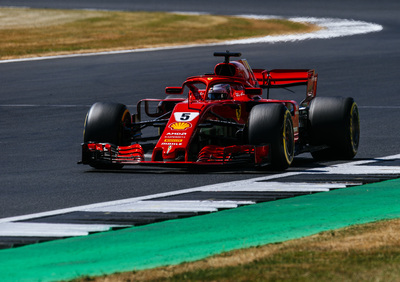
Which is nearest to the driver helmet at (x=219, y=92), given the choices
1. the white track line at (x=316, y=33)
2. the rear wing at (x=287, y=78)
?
the rear wing at (x=287, y=78)

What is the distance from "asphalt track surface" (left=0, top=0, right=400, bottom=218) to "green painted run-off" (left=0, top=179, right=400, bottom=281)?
1.49 metres

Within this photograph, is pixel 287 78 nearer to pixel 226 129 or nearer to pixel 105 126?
pixel 226 129

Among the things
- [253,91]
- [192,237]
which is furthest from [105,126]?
[192,237]

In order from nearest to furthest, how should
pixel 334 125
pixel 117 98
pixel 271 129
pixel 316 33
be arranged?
pixel 271 129 → pixel 334 125 → pixel 117 98 → pixel 316 33

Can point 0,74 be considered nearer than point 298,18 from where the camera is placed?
Yes

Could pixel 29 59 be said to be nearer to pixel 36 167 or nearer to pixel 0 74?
pixel 0 74

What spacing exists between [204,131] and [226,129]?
373mm

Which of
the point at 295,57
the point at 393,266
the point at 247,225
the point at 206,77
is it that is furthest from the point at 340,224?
the point at 295,57

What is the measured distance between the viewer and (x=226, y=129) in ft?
43.0

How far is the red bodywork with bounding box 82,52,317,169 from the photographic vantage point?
1212cm

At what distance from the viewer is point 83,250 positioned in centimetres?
777

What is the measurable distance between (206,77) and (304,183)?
2.73 m

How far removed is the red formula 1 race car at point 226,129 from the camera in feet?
39.9

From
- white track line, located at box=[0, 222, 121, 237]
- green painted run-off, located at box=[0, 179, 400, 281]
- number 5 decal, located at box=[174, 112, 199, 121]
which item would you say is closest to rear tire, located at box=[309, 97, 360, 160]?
number 5 decal, located at box=[174, 112, 199, 121]
